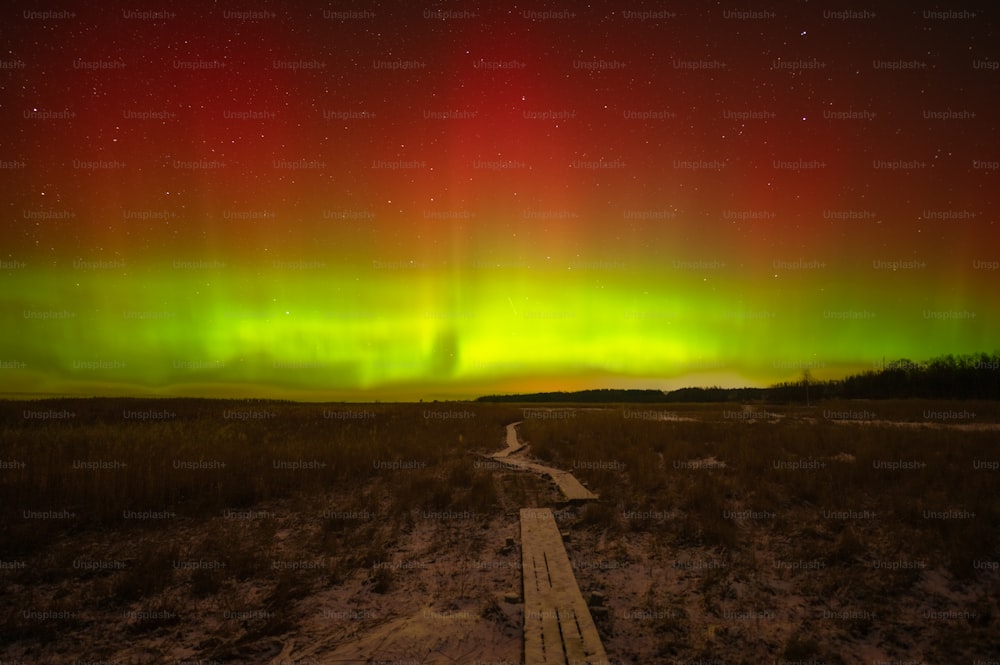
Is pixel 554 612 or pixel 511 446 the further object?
pixel 511 446

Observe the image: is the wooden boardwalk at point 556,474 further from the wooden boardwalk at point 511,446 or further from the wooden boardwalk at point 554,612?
the wooden boardwalk at point 554,612

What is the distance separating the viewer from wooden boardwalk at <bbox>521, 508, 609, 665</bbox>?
429cm

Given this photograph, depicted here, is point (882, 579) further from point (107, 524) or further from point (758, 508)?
point (107, 524)

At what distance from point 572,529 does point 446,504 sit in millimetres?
2701

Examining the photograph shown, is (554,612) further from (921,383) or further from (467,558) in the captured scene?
(921,383)

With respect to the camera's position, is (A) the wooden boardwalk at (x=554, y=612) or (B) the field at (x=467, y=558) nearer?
(A) the wooden boardwalk at (x=554, y=612)

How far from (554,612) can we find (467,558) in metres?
2.25

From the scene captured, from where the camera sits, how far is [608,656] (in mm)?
4520

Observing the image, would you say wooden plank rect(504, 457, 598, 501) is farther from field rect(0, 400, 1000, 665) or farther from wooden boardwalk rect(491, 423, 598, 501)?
field rect(0, 400, 1000, 665)

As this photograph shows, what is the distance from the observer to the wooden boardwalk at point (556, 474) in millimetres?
9930

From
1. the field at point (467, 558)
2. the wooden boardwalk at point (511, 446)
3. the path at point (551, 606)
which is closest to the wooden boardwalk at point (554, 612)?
the path at point (551, 606)

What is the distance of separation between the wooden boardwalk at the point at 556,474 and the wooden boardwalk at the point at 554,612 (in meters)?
2.47

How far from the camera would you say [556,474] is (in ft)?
41.5

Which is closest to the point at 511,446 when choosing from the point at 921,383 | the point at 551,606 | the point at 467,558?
the point at 467,558
